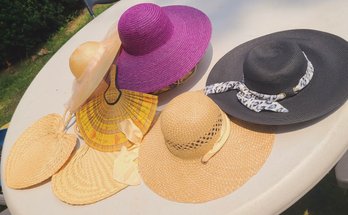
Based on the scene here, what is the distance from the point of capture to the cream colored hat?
1146 millimetres

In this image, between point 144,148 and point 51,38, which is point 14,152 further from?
point 51,38

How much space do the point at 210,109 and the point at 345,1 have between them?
0.76m

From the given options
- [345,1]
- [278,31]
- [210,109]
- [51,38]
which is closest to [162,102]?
[210,109]

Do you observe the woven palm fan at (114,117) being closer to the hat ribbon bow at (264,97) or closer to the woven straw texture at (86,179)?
the woven straw texture at (86,179)

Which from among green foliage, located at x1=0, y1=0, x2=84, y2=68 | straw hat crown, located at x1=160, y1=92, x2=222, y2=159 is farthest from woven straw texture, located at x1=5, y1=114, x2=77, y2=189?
green foliage, located at x1=0, y1=0, x2=84, y2=68

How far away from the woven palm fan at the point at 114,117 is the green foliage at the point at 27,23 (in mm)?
2896

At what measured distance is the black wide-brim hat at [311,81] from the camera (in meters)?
1.18

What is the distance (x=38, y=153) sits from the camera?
4.93 ft

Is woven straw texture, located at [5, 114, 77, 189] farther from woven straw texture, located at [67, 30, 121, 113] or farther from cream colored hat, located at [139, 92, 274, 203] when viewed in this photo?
cream colored hat, located at [139, 92, 274, 203]

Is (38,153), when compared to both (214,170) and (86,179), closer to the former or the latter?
(86,179)

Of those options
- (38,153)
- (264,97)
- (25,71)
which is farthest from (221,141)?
(25,71)

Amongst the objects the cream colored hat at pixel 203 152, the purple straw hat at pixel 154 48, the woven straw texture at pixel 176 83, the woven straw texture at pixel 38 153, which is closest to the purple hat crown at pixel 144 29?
the purple straw hat at pixel 154 48

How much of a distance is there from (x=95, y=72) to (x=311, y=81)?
0.72 metres

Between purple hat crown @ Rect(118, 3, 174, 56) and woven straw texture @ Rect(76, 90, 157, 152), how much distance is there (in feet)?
0.56
